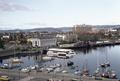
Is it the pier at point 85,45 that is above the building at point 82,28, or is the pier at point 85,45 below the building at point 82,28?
below

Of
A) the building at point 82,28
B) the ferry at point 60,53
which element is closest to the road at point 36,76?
the ferry at point 60,53

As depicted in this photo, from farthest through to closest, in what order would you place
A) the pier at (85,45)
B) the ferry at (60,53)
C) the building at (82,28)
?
the building at (82,28), the pier at (85,45), the ferry at (60,53)

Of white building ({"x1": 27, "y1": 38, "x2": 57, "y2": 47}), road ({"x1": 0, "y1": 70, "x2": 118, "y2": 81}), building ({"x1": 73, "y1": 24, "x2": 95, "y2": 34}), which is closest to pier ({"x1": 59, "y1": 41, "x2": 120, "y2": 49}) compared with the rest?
white building ({"x1": 27, "y1": 38, "x2": 57, "y2": 47})

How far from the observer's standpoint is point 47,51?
38219mm

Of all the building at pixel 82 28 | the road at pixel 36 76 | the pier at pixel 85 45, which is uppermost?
the road at pixel 36 76

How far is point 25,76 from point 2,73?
193 centimetres

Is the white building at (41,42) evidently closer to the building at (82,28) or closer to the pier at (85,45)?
the pier at (85,45)

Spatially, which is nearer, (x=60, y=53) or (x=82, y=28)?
(x=60, y=53)

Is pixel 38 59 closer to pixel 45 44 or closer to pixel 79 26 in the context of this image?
pixel 45 44

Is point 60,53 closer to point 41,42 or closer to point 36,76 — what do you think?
point 41,42

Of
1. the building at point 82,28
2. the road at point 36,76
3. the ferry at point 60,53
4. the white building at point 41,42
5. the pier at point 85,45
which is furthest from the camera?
the building at point 82,28

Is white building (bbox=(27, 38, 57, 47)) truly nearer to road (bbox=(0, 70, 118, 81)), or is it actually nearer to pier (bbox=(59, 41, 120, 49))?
pier (bbox=(59, 41, 120, 49))

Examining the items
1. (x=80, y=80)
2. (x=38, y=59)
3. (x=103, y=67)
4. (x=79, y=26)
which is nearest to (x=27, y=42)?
(x=38, y=59)

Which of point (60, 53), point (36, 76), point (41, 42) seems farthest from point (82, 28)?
point (36, 76)
